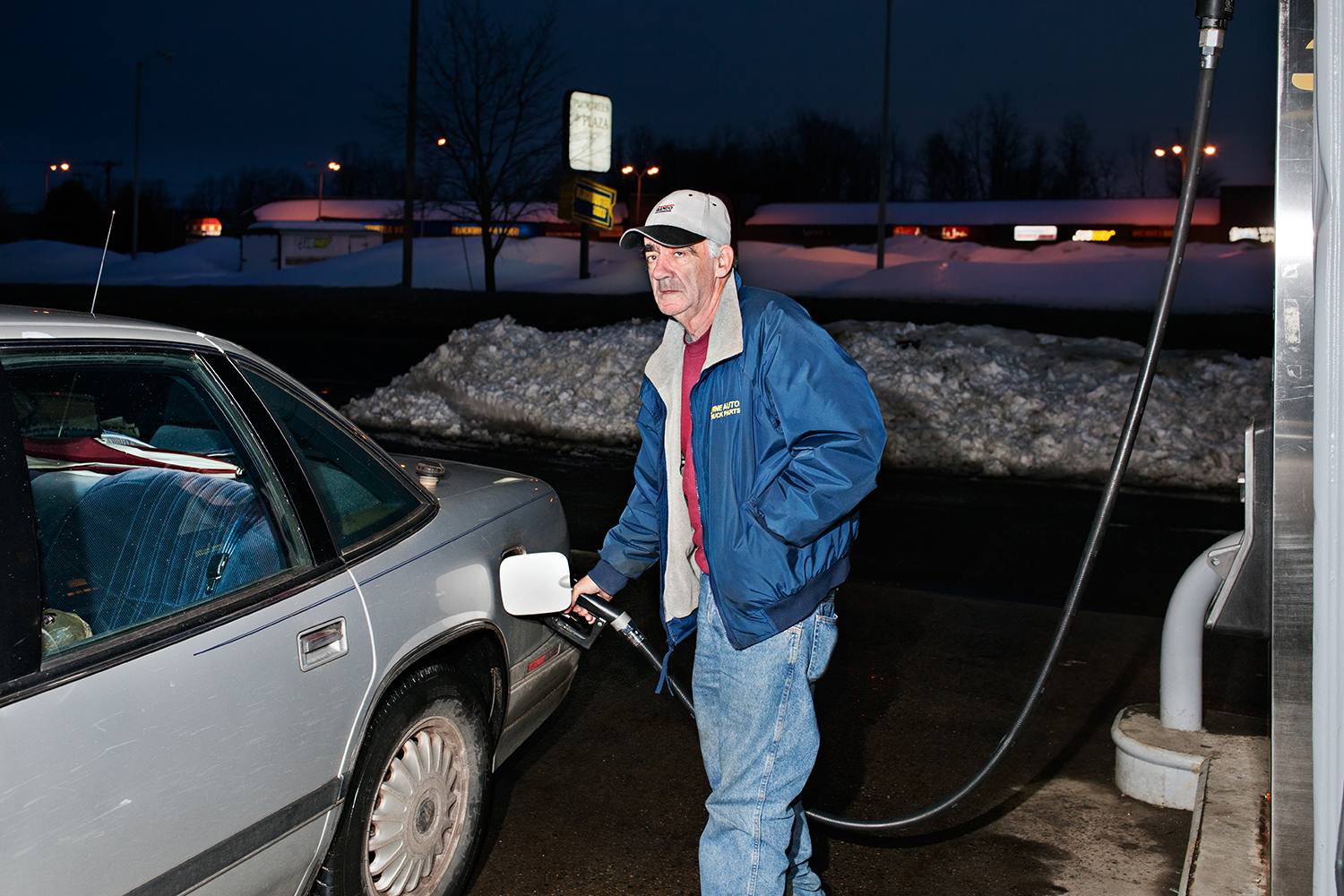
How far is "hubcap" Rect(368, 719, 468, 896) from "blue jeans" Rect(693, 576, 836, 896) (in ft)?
2.55

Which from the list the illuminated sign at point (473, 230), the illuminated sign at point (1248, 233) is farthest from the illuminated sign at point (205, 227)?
the illuminated sign at point (1248, 233)

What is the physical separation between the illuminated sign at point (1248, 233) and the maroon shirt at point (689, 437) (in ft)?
139

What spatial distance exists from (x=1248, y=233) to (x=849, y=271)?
16.5 metres

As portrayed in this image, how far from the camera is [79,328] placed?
2391 mm

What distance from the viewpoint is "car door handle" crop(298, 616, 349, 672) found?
2.54 m

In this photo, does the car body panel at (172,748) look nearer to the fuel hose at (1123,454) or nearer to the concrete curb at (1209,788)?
the fuel hose at (1123,454)

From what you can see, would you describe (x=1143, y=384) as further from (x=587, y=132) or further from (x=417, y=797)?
(x=587, y=132)

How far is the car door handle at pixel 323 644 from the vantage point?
2.54 meters

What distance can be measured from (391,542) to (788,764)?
1.17 metres

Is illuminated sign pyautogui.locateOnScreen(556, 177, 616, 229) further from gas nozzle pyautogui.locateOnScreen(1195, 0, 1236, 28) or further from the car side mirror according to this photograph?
gas nozzle pyautogui.locateOnScreen(1195, 0, 1236, 28)

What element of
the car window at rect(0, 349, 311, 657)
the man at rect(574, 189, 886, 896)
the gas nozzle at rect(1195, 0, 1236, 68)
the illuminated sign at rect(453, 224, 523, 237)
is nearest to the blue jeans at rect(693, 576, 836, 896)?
the man at rect(574, 189, 886, 896)

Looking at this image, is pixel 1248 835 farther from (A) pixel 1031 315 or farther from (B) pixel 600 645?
(A) pixel 1031 315

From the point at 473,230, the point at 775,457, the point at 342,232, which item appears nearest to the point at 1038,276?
the point at 473,230

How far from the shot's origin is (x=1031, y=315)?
93.1 feet
